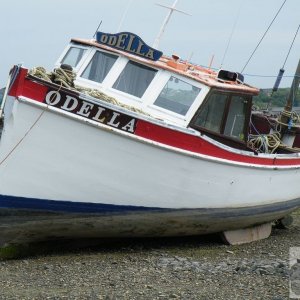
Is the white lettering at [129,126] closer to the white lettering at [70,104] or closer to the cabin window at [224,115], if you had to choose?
the white lettering at [70,104]

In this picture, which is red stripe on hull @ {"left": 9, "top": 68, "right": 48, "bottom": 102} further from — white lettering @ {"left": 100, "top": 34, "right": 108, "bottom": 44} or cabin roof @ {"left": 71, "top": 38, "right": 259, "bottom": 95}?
white lettering @ {"left": 100, "top": 34, "right": 108, "bottom": 44}

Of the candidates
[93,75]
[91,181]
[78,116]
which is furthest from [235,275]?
[93,75]

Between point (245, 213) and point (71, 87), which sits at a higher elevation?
point (71, 87)

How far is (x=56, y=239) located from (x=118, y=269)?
1.25 metres

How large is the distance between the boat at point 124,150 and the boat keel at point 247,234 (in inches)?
3.9

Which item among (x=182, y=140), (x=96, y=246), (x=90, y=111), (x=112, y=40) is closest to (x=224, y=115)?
(x=182, y=140)

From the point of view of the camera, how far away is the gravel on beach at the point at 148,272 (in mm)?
6715

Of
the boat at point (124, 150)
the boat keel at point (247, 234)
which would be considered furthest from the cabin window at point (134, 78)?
the boat keel at point (247, 234)

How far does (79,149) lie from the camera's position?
7965mm

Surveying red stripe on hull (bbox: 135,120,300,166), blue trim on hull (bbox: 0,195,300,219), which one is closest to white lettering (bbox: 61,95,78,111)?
red stripe on hull (bbox: 135,120,300,166)

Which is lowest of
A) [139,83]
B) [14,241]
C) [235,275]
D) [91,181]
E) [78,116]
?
[14,241]

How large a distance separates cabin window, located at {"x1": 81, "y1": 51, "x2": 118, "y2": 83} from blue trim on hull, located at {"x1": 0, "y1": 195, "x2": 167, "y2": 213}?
1.99 meters

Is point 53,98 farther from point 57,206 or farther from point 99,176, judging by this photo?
point 57,206

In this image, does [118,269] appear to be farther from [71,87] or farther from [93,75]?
[93,75]
